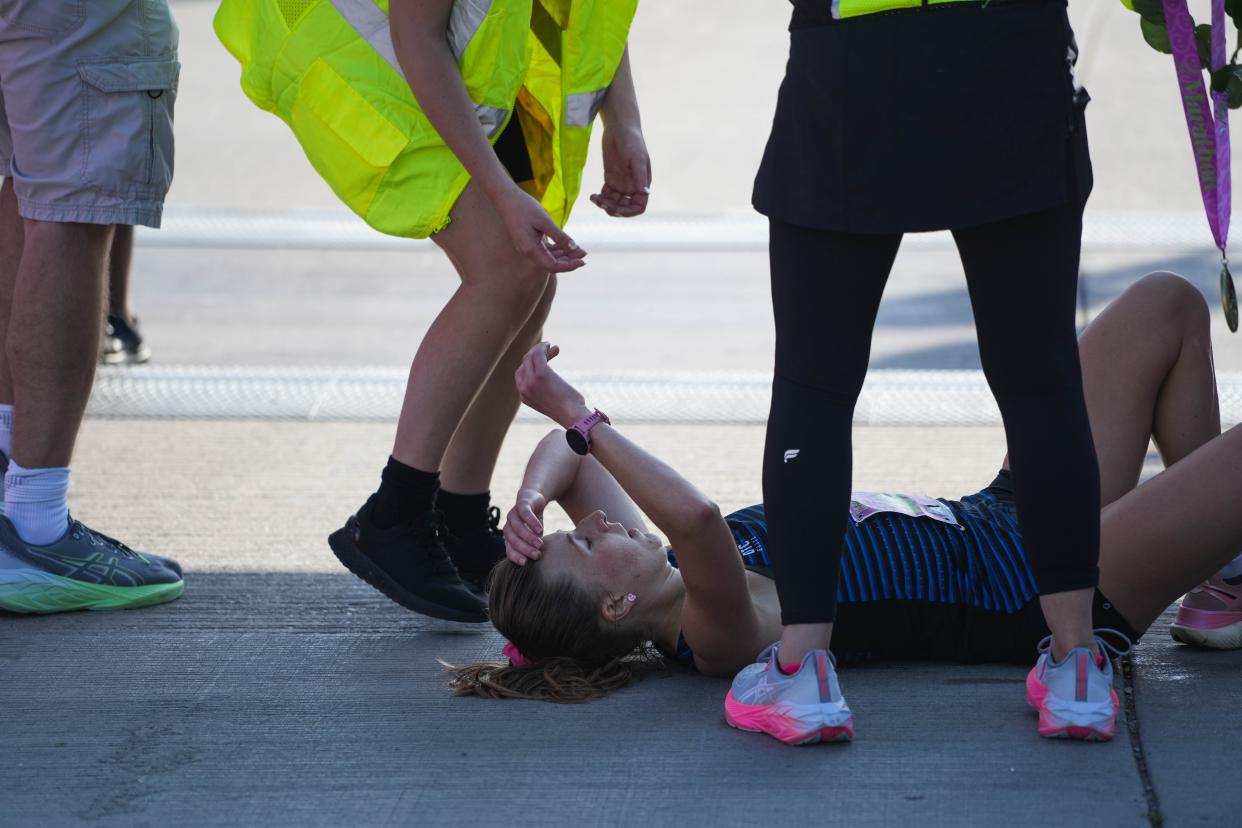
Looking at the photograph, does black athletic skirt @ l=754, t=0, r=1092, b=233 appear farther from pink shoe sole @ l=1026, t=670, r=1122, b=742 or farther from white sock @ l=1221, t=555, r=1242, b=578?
white sock @ l=1221, t=555, r=1242, b=578

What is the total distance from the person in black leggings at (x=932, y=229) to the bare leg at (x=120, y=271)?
301 cm

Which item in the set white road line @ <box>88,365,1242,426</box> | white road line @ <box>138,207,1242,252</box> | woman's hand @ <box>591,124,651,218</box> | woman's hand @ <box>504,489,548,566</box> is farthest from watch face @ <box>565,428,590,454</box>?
white road line @ <box>138,207,1242,252</box>

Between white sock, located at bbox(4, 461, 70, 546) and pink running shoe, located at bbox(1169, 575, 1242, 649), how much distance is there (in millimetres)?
2283

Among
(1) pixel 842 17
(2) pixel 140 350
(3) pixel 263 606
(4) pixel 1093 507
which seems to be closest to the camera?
(1) pixel 842 17

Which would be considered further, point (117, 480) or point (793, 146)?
point (117, 480)

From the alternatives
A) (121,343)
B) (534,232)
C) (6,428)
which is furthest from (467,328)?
(121,343)

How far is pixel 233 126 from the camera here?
1109cm

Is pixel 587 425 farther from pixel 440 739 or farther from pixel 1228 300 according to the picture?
pixel 1228 300

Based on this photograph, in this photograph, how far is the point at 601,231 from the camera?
767 cm

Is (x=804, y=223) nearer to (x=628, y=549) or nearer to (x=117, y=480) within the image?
(x=628, y=549)

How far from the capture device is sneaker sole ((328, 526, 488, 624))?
125 inches

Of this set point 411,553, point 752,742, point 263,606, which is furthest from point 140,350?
point 752,742

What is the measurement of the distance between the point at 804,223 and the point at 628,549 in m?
0.78

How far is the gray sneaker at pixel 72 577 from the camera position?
3391 millimetres
